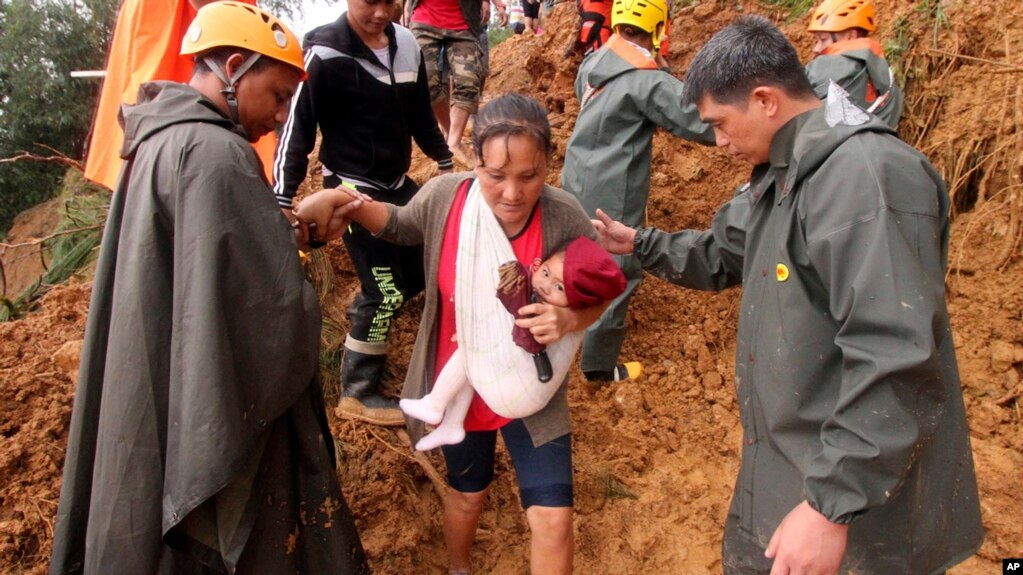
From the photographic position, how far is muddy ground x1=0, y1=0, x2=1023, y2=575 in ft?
9.82

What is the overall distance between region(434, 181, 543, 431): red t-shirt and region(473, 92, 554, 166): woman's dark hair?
22cm

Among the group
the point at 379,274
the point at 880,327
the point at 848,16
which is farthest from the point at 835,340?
the point at 848,16

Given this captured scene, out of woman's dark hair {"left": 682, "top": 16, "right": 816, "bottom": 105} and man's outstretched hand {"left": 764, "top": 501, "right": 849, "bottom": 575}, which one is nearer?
man's outstretched hand {"left": 764, "top": 501, "right": 849, "bottom": 575}

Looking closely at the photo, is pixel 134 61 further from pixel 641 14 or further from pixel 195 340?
pixel 641 14

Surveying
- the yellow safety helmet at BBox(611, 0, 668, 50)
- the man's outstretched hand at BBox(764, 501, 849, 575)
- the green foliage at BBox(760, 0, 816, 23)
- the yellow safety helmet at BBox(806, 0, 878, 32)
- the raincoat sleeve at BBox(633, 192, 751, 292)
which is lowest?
the man's outstretched hand at BBox(764, 501, 849, 575)

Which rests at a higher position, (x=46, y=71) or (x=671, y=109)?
(x=671, y=109)

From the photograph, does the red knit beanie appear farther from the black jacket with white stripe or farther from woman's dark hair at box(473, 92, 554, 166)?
the black jacket with white stripe

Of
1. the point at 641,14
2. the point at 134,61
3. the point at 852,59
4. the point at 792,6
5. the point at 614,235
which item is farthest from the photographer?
the point at 792,6

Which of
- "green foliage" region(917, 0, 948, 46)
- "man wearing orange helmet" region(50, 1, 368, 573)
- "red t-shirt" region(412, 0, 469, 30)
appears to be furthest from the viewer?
"red t-shirt" region(412, 0, 469, 30)

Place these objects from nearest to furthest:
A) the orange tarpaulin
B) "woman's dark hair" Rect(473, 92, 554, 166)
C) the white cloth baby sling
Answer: "woman's dark hair" Rect(473, 92, 554, 166) → the white cloth baby sling → the orange tarpaulin

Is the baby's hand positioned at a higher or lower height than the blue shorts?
higher

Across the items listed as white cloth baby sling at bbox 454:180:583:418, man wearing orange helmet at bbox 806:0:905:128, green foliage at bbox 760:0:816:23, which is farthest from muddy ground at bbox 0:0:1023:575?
white cloth baby sling at bbox 454:180:583:418

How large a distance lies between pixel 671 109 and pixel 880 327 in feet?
8.02

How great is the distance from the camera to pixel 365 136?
3.10 meters
